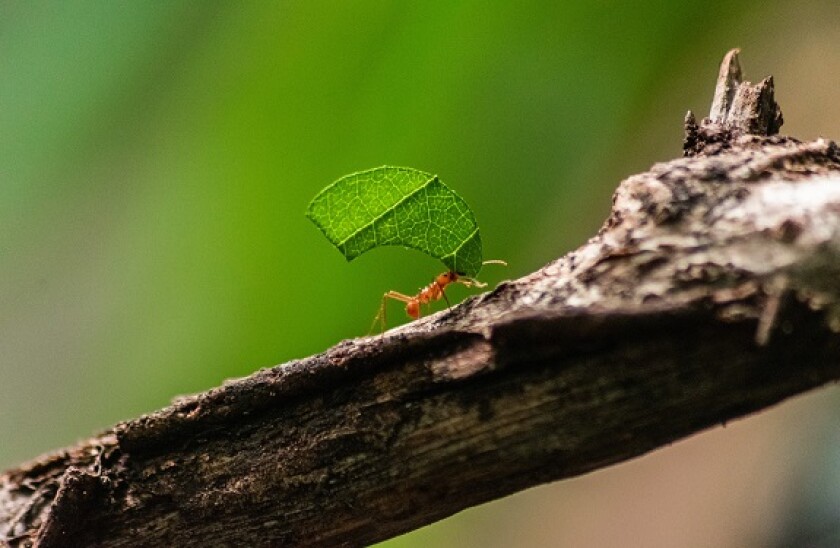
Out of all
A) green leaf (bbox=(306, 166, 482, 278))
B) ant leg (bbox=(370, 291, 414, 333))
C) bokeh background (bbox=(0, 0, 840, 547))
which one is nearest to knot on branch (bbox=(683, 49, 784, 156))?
green leaf (bbox=(306, 166, 482, 278))

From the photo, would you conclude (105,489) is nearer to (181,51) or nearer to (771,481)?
(181,51)

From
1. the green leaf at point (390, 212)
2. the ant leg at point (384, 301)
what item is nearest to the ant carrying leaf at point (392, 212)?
the green leaf at point (390, 212)

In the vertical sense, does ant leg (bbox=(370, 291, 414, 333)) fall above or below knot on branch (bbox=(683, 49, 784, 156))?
A: above

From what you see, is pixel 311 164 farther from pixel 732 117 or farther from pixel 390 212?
pixel 732 117

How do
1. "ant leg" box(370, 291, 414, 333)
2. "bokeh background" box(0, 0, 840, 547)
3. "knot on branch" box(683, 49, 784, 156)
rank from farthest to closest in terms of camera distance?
1. "bokeh background" box(0, 0, 840, 547)
2. "ant leg" box(370, 291, 414, 333)
3. "knot on branch" box(683, 49, 784, 156)

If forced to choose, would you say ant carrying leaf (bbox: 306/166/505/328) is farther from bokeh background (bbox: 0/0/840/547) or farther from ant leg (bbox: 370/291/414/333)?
bokeh background (bbox: 0/0/840/547)

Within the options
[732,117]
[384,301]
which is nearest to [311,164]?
[384,301]

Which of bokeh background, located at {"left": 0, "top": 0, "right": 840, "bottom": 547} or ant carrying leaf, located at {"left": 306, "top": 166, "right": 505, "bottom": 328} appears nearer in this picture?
ant carrying leaf, located at {"left": 306, "top": 166, "right": 505, "bottom": 328}

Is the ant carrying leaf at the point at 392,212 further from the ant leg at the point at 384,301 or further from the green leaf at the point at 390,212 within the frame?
the ant leg at the point at 384,301
